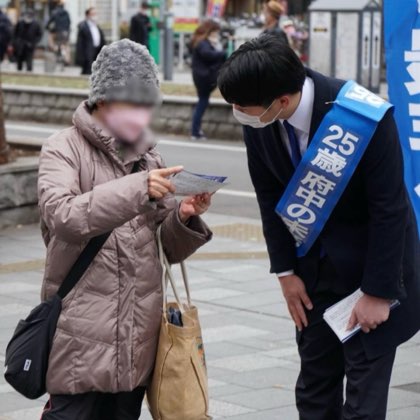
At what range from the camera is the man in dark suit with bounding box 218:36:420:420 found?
3.70 m

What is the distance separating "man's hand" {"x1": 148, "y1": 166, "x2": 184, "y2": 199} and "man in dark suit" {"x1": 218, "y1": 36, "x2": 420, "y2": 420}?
1.21ft

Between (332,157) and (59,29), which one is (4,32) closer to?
(59,29)

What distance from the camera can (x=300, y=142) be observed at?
389cm

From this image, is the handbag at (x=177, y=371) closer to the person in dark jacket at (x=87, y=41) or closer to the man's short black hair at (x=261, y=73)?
the man's short black hair at (x=261, y=73)

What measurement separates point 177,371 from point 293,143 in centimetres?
81

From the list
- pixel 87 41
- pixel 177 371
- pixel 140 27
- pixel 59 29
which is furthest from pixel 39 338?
pixel 59 29

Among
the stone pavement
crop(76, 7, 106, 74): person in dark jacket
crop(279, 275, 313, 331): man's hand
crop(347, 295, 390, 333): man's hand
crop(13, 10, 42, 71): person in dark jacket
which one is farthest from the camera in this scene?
crop(13, 10, 42, 71): person in dark jacket

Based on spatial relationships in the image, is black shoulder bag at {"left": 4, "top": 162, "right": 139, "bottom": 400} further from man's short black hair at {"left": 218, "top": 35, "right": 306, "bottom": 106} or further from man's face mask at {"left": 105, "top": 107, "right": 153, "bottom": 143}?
man's short black hair at {"left": 218, "top": 35, "right": 306, "bottom": 106}

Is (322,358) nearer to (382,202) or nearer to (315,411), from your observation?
(315,411)

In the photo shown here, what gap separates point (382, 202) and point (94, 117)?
92 centimetres

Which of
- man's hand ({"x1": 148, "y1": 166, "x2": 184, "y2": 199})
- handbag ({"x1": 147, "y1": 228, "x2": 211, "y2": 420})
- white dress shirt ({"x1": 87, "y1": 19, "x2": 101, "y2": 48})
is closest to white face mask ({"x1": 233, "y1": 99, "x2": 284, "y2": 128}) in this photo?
man's hand ({"x1": 148, "y1": 166, "x2": 184, "y2": 199})

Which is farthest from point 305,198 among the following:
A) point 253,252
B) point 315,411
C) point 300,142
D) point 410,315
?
point 253,252

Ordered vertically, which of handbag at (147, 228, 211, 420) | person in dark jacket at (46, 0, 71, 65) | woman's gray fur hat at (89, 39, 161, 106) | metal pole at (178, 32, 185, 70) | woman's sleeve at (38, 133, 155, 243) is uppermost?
woman's gray fur hat at (89, 39, 161, 106)

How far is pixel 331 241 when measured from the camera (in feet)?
12.9
